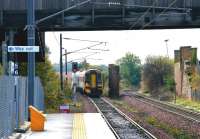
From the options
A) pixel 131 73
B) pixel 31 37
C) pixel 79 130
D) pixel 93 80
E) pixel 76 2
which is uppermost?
pixel 76 2

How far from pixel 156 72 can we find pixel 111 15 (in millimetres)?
63074

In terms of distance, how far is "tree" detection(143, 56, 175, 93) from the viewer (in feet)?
314

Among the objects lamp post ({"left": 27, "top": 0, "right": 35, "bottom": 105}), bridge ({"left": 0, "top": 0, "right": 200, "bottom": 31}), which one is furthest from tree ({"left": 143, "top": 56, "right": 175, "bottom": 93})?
lamp post ({"left": 27, "top": 0, "right": 35, "bottom": 105})

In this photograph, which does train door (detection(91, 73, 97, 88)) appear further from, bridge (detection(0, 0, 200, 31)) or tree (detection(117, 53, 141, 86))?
tree (detection(117, 53, 141, 86))

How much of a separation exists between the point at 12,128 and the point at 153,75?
75.5 m

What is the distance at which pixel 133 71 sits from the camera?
5974 inches

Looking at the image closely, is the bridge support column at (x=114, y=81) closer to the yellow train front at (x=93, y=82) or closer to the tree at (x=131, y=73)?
the yellow train front at (x=93, y=82)

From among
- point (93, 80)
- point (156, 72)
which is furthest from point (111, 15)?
point (156, 72)

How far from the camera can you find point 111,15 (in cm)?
3609

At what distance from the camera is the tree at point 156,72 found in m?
95.6

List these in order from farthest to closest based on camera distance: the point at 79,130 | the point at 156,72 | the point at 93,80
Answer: the point at 156,72 → the point at 93,80 → the point at 79,130

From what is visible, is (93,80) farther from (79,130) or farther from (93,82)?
(79,130)

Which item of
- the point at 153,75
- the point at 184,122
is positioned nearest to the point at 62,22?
the point at 184,122

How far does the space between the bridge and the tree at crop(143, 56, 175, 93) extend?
57788mm
